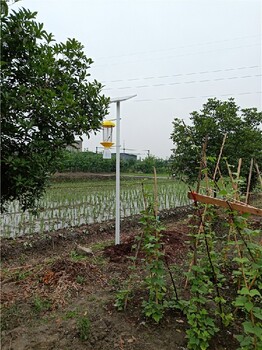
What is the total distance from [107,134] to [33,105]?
2.30 m

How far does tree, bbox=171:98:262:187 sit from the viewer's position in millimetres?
7324

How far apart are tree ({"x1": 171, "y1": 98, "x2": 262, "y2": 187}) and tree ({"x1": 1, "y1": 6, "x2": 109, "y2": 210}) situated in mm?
4993

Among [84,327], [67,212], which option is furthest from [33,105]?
[67,212]

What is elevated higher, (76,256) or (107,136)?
(107,136)

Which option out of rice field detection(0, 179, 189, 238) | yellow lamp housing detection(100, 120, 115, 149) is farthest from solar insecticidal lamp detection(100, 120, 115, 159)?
rice field detection(0, 179, 189, 238)

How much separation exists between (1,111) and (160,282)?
189 centimetres

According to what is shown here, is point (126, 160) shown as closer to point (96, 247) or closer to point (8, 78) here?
point (96, 247)

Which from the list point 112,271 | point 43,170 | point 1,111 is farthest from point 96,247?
point 1,111

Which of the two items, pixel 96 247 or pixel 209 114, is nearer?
pixel 96 247

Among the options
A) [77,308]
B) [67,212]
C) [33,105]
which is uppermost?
[33,105]

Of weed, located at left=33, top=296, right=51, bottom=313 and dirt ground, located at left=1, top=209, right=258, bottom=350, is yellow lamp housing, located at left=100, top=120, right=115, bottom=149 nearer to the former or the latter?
dirt ground, located at left=1, top=209, right=258, bottom=350

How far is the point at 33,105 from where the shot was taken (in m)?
2.29

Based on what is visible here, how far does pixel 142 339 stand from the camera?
94.0 inches

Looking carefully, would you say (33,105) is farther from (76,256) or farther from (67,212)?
(67,212)
